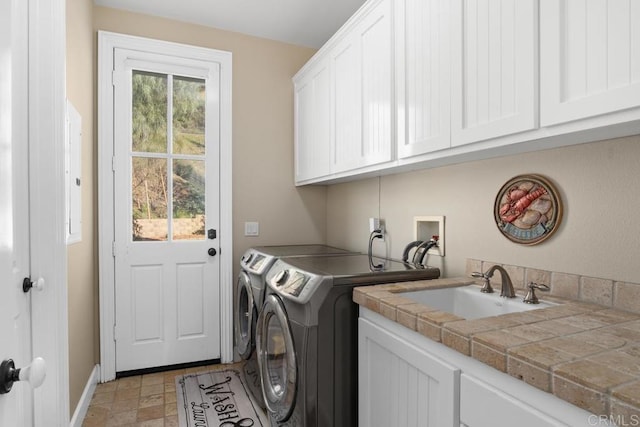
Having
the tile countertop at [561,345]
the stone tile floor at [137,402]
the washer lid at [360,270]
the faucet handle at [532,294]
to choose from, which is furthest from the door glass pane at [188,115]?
the faucet handle at [532,294]

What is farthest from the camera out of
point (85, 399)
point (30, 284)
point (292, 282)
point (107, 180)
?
point (107, 180)

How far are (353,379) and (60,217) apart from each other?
57.8 inches

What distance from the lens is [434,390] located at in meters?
1.06

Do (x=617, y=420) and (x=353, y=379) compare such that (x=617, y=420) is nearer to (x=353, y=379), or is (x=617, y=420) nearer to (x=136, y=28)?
(x=353, y=379)

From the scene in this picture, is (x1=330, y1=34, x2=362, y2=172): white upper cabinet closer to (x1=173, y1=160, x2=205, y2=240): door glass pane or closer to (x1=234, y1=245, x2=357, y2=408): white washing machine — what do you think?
(x1=234, y1=245, x2=357, y2=408): white washing machine

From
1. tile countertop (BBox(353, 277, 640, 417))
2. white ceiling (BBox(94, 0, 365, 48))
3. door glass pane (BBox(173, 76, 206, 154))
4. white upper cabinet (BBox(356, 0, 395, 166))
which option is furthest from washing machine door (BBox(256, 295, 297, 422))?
white ceiling (BBox(94, 0, 365, 48))

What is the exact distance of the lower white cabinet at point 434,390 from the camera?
0.78m

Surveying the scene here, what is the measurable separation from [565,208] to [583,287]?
288mm

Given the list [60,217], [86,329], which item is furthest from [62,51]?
[86,329]

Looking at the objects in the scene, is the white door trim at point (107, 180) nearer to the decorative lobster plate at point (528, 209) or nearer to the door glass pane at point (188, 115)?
the door glass pane at point (188, 115)

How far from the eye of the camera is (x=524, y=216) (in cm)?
144

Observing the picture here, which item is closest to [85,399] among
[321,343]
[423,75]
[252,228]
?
[252,228]

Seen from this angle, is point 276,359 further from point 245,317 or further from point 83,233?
point 83,233

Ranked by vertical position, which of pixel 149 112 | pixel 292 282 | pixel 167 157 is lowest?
pixel 292 282
